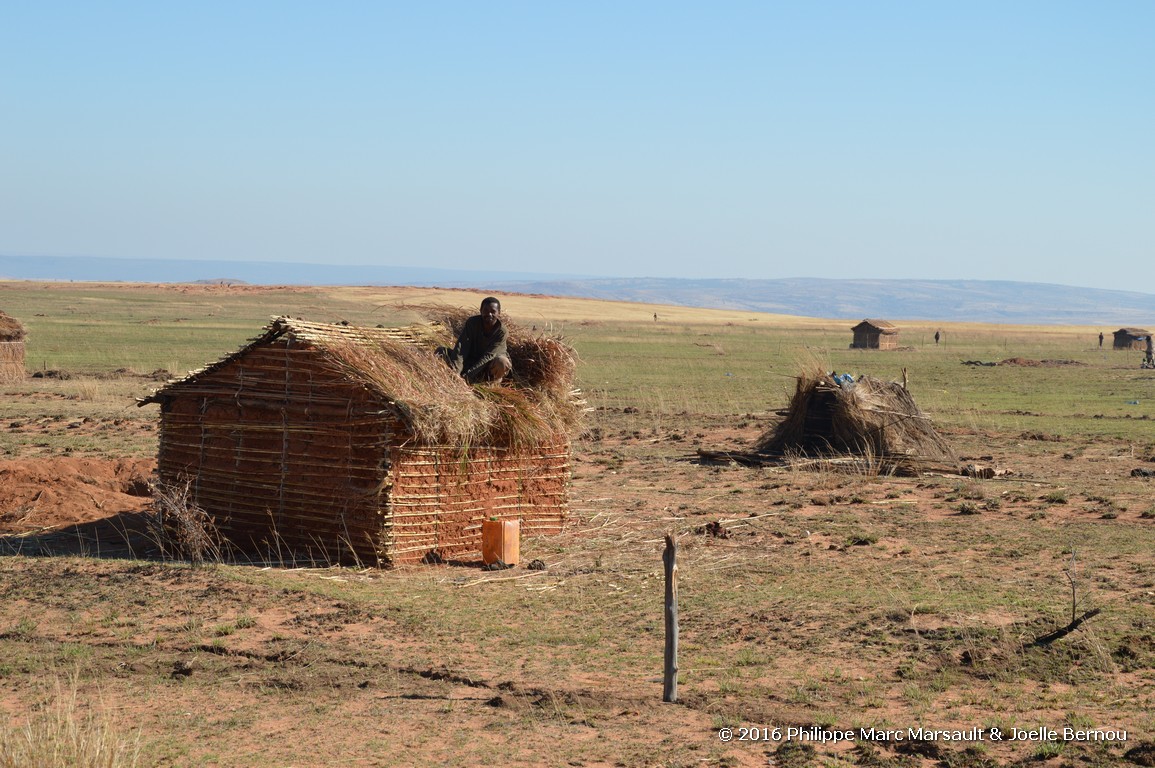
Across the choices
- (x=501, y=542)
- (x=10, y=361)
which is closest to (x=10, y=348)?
(x=10, y=361)

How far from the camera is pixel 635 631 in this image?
31.8 feet

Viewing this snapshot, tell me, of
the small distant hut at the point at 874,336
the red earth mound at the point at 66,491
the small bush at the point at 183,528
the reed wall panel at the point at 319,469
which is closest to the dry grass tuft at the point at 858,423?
the reed wall panel at the point at 319,469

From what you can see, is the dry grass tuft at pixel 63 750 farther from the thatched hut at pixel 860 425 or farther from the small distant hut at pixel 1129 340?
the small distant hut at pixel 1129 340

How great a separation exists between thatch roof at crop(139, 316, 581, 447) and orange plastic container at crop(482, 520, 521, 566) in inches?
33.5

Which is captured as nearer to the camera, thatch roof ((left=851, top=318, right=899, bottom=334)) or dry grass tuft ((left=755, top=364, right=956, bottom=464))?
dry grass tuft ((left=755, top=364, right=956, bottom=464))

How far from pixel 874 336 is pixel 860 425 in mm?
43502

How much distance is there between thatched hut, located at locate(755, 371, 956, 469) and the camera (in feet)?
63.8

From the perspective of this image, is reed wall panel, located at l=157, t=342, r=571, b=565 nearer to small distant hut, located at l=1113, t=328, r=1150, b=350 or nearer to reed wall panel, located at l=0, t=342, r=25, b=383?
reed wall panel, located at l=0, t=342, r=25, b=383

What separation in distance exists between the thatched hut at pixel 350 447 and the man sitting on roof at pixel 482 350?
22 cm

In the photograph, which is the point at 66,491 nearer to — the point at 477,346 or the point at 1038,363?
the point at 477,346

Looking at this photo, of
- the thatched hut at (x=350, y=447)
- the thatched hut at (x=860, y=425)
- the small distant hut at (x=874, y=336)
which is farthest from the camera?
the small distant hut at (x=874, y=336)

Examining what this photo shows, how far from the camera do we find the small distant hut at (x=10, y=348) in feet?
96.4

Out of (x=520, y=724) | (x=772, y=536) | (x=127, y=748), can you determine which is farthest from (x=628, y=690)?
(x=772, y=536)

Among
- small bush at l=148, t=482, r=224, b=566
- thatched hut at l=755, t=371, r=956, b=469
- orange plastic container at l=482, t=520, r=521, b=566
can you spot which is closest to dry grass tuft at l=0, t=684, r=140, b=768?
small bush at l=148, t=482, r=224, b=566
